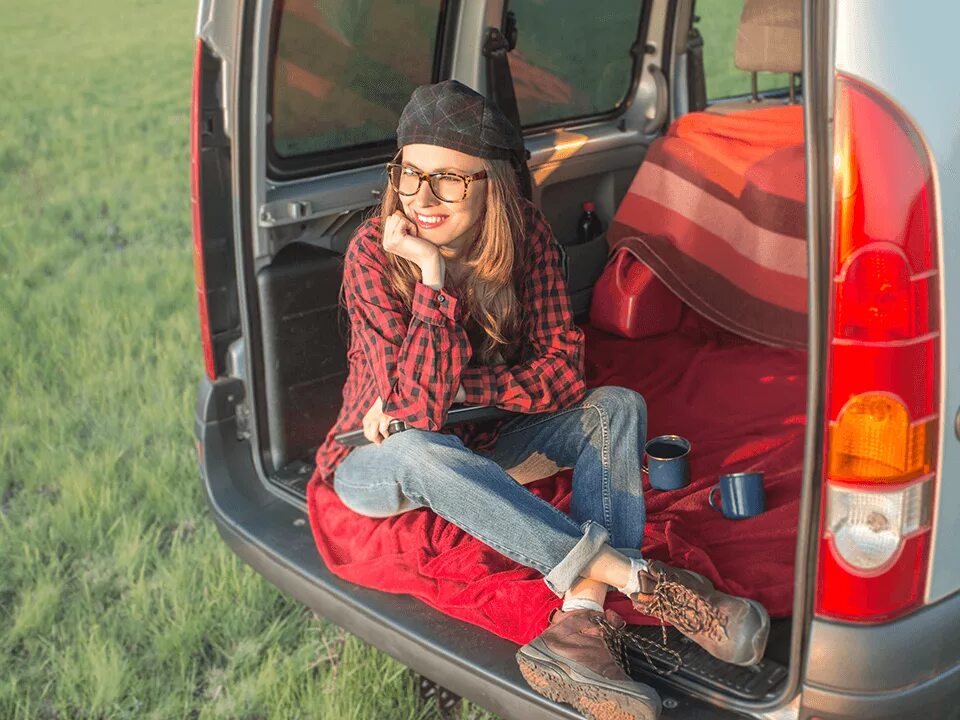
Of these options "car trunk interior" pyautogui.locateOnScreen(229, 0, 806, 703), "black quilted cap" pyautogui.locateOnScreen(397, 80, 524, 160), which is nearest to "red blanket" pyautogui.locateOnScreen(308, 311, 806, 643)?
"car trunk interior" pyautogui.locateOnScreen(229, 0, 806, 703)

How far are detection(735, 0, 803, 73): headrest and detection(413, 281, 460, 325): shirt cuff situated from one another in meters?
1.78

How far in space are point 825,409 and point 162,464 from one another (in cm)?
271

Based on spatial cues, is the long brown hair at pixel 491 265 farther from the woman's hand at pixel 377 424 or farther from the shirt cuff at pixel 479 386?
the woman's hand at pixel 377 424

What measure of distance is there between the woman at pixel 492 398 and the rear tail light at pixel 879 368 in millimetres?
457

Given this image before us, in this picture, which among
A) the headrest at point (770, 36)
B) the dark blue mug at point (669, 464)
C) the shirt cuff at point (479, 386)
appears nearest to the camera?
the shirt cuff at point (479, 386)

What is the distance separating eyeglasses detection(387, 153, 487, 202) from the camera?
2.50m

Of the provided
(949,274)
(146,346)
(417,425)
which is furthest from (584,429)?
(146,346)

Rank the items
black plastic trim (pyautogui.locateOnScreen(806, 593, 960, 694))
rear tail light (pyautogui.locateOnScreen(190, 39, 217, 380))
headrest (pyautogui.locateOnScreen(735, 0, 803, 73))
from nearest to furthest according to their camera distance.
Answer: black plastic trim (pyautogui.locateOnScreen(806, 593, 960, 694)) < rear tail light (pyautogui.locateOnScreen(190, 39, 217, 380)) < headrest (pyautogui.locateOnScreen(735, 0, 803, 73))

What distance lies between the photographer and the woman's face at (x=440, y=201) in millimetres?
2498

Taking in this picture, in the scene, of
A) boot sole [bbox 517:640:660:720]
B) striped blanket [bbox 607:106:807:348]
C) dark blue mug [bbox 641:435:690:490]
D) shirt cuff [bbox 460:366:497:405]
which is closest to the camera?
boot sole [bbox 517:640:660:720]

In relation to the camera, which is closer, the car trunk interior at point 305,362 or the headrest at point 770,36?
the car trunk interior at point 305,362

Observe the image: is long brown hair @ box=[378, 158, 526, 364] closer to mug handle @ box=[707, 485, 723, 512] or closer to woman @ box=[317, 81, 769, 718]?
woman @ box=[317, 81, 769, 718]

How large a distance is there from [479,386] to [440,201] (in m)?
0.43

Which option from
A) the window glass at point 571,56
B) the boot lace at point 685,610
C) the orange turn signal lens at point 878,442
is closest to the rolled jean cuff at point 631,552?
the boot lace at point 685,610
